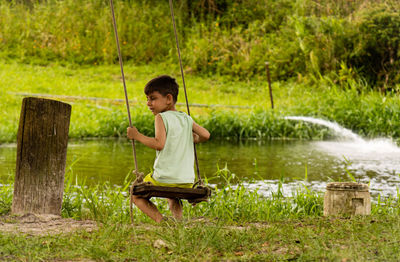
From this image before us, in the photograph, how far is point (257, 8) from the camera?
67.3ft

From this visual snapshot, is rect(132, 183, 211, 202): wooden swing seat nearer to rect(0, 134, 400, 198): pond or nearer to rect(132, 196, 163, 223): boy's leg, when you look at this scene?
rect(132, 196, 163, 223): boy's leg

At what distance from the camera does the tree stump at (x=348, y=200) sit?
528cm

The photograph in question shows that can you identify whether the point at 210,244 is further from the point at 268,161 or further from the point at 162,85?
the point at 268,161

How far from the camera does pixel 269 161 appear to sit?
9211mm

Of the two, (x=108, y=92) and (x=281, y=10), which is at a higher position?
(x=281, y=10)

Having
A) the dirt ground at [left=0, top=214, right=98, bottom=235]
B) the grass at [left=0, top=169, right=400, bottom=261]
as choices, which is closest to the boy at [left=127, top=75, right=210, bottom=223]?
the grass at [left=0, top=169, right=400, bottom=261]

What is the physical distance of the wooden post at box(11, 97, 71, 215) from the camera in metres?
5.09

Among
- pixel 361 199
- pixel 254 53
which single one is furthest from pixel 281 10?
pixel 361 199

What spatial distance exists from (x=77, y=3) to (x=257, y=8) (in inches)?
223

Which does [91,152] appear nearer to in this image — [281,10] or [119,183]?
[119,183]

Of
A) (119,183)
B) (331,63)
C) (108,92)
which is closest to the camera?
(119,183)

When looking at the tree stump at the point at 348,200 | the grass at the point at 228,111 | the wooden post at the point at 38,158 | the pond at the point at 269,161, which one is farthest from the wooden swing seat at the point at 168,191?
the grass at the point at 228,111

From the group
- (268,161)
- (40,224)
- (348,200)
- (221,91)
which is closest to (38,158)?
(40,224)

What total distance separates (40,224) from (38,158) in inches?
25.8
